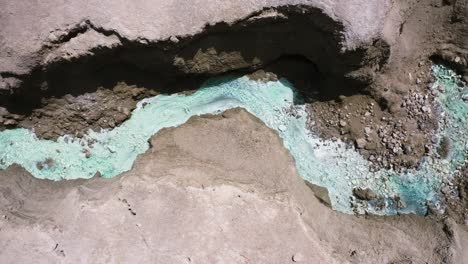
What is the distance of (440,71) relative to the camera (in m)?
4.48

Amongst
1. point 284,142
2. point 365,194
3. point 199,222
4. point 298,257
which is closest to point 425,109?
point 365,194

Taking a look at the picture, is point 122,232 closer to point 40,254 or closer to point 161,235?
point 161,235

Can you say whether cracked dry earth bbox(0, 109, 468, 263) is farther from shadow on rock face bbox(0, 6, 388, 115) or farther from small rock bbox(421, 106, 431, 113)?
small rock bbox(421, 106, 431, 113)

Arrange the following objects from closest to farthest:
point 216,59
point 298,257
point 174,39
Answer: point 298,257 → point 174,39 → point 216,59

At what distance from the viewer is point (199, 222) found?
12.1ft

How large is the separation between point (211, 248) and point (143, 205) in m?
0.62

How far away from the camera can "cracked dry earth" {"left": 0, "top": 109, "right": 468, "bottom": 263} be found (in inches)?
142

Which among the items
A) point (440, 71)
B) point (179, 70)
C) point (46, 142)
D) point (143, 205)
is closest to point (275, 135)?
point (179, 70)

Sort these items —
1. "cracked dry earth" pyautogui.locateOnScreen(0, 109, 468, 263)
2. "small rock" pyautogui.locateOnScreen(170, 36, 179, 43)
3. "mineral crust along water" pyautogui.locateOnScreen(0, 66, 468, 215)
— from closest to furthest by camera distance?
1. "cracked dry earth" pyautogui.locateOnScreen(0, 109, 468, 263)
2. "small rock" pyautogui.locateOnScreen(170, 36, 179, 43)
3. "mineral crust along water" pyautogui.locateOnScreen(0, 66, 468, 215)

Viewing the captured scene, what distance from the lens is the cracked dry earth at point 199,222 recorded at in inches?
142

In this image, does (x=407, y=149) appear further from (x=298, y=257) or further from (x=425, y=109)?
(x=298, y=257)

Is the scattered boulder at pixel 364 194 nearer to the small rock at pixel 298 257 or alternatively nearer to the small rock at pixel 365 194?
the small rock at pixel 365 194

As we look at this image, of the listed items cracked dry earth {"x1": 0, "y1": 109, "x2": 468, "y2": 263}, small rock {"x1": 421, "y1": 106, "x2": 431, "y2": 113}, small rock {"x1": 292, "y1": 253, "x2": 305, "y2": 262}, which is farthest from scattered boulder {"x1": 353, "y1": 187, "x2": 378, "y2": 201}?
small rock {"x1": 292, "y1": 253, "x2": 305, "y2": 262}

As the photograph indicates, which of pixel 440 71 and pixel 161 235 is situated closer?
pixel 161 235
